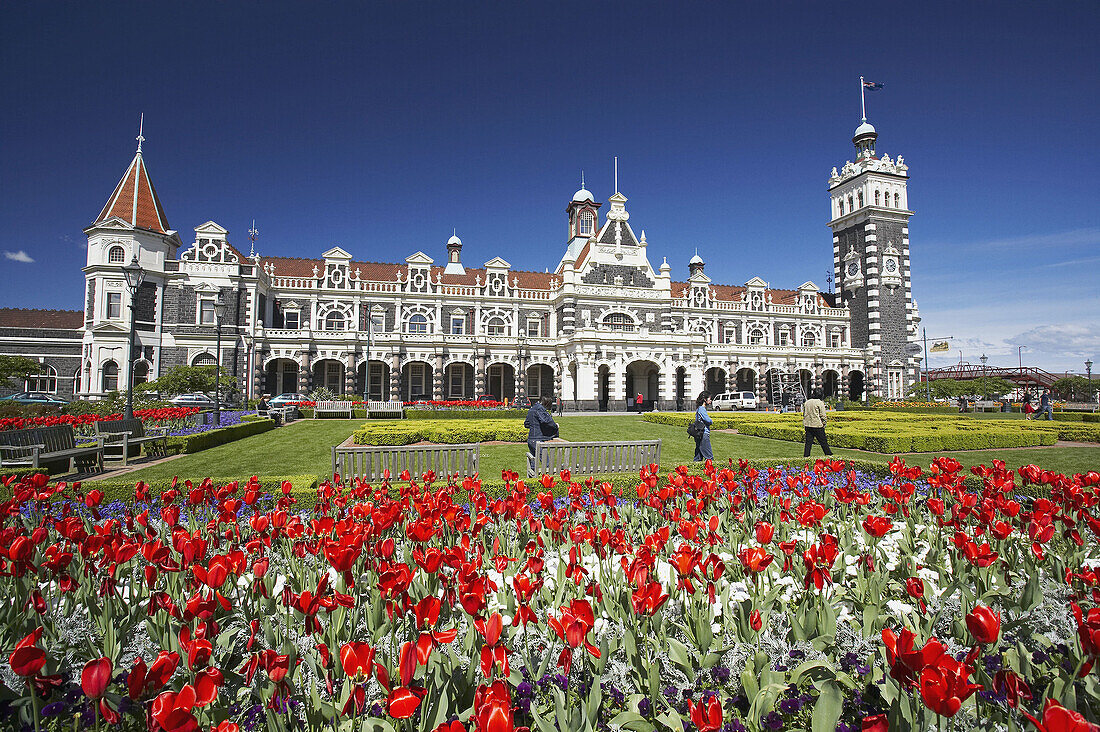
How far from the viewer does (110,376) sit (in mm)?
34031

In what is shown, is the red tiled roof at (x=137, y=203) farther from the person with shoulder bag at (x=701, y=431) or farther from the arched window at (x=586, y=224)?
the person with shoulder bag at (x=701, y=431)

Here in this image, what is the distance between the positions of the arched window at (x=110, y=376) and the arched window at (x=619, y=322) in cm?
3169

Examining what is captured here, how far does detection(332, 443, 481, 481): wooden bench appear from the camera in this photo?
8.26 m

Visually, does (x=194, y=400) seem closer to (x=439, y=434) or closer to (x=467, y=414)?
(x=467, y=414)

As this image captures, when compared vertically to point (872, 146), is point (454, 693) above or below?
below

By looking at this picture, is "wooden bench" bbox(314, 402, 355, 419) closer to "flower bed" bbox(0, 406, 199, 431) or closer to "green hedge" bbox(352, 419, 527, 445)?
"flower bed" bbox(0, 406, 199, 431)

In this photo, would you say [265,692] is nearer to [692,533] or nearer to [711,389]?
[692,533]

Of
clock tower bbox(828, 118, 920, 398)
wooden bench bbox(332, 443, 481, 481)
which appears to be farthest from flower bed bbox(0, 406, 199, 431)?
clock tower bbox(828, 118, 920, 398)

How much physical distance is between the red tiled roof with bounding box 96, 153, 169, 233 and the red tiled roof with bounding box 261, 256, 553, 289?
6792mm

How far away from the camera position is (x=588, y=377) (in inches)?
1422

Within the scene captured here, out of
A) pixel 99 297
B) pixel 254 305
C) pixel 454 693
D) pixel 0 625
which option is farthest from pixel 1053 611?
pixel 99 297

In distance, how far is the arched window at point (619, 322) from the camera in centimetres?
3984

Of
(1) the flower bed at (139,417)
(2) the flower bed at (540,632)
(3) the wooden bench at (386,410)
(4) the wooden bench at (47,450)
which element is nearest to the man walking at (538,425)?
(2) the flower bed at (540,632)

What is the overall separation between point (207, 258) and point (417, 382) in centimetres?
1578
